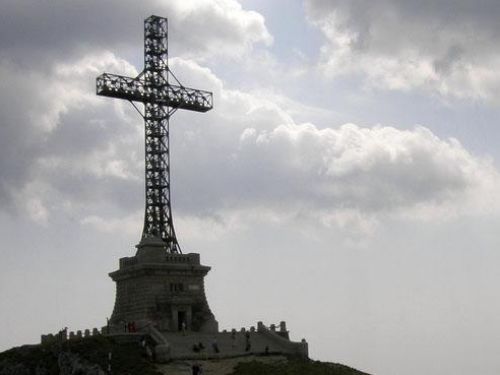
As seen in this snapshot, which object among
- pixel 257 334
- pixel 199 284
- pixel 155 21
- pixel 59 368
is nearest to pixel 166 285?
pixel 199 284

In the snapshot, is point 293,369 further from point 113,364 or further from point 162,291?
point 162,291

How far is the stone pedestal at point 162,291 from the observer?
69.8 meters

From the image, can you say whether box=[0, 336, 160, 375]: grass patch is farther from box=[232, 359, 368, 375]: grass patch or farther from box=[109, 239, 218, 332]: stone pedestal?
box=[109, 239, 218, 332]: stone pedestal

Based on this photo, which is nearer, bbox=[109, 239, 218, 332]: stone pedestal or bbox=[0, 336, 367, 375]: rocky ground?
bbox=[0, 336, 367, 375]: rocky ground

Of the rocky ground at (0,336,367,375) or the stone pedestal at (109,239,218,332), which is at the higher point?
the stone pedestal at (109,239,218,332)

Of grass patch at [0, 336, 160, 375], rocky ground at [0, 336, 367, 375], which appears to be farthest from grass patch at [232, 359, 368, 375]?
grass patch at [0, 336, 160, 375]

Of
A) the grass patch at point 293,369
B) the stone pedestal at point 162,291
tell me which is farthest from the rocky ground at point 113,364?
the stone pedestal at point 162,291

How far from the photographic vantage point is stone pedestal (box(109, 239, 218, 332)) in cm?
6981

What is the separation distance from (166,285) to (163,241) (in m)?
3.87

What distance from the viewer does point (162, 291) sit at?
7031cm

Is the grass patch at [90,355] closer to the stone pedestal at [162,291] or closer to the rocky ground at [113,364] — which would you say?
the rocky ground at [113,364]

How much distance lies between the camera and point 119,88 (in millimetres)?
74062

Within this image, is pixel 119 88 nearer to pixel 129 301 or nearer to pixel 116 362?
pixel 129 301

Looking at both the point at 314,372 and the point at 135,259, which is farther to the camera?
the point at 135,259
